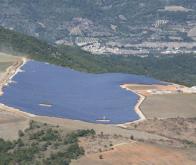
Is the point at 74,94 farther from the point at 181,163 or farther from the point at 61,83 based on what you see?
the point at 181,163

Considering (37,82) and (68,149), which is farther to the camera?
(37,82)

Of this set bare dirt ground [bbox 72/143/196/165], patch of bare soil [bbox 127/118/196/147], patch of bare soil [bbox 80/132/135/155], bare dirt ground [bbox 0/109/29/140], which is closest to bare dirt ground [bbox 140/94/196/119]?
patch of bare soil [bbox 127/118/196/147]

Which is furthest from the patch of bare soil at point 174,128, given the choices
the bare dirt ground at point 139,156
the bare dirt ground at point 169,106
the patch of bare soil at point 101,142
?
the patch of bare soil at point 101,142

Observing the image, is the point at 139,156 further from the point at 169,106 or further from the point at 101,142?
the point at 169,106

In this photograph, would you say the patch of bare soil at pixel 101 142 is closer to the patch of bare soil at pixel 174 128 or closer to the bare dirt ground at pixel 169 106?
the patch of bare soil at pixel 174 128

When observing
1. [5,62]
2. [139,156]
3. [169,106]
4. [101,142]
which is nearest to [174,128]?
[169,106]

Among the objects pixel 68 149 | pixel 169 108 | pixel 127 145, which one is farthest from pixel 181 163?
pixel 169 108

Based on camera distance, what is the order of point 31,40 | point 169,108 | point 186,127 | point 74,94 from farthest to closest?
point 31,40 → point 74,94 → point 169,108 → point 186,127
